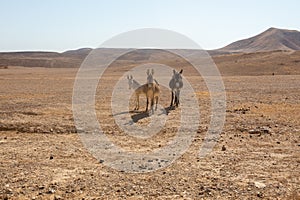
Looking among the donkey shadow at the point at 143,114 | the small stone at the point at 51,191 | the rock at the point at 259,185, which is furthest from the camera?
the donkey shadow at the point at 143,114

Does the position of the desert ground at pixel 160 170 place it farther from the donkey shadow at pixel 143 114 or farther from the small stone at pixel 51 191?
the donkey shadow at pixel 143 114

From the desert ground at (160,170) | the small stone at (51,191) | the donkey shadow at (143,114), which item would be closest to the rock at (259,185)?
the desert ground at (160,170)

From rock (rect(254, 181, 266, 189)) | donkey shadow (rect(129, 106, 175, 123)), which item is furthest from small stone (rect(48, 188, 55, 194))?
donkey shadow (rect(129, 106, 175, 123))

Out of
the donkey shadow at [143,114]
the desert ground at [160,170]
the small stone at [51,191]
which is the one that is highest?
the donkey shadow at [143,114]

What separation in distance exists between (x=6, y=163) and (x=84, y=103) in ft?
35.0

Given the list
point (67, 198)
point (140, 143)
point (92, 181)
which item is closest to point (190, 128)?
point (140, 143)

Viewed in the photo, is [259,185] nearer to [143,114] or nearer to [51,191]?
[51,191]

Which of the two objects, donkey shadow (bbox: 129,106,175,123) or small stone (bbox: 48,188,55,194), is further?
donkey shadow (bbox: 129,106,175,123)

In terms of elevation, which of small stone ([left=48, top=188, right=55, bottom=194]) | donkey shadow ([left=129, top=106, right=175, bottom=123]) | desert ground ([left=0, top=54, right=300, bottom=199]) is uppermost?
donkey shadow ([left=129, top=106, right=175, bottom=123])

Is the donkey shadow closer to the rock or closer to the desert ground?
the desert ground

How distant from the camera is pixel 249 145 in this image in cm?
1107

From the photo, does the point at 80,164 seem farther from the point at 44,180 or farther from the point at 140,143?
the point at 140,143

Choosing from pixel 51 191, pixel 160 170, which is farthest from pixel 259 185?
pixel 51 191

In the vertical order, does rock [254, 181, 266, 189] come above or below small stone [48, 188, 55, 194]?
above
